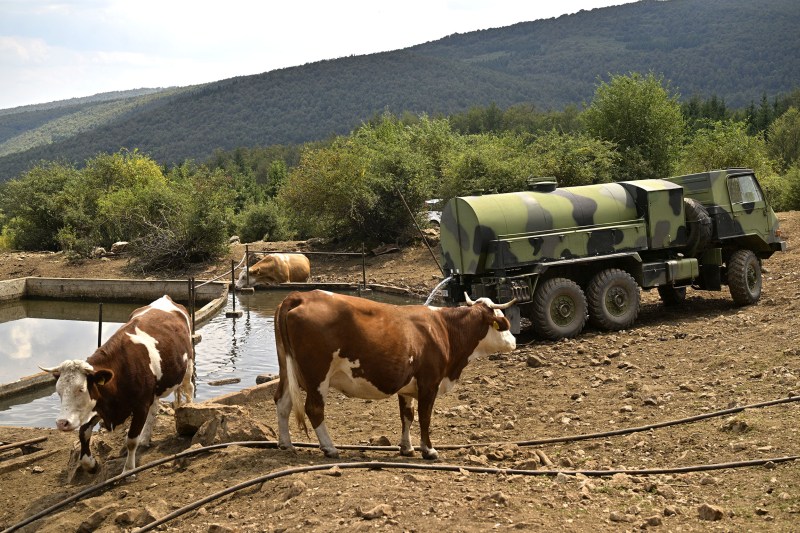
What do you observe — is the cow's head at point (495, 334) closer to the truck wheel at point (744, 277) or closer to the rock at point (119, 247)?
the truck wheel at point (744, 277)

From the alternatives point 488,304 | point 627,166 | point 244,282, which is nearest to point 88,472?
point 488,304

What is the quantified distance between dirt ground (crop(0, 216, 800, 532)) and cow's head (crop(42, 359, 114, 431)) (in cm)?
79

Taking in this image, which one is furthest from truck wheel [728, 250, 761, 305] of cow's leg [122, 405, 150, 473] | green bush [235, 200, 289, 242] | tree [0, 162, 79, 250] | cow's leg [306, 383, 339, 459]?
tree [0, 162, 79, 250]

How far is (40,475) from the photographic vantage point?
978 centimetres

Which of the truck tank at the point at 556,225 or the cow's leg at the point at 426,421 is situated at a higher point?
the truck tank at the point at 556,225

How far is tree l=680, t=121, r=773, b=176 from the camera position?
119 ft

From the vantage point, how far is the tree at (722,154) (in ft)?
119

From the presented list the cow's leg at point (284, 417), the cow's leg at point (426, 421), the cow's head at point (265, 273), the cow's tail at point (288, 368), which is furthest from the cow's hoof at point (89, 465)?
the cow's head at point (265, 273)

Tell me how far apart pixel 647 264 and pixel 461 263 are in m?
3.59

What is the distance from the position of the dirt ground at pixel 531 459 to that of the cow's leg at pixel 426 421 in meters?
0.14

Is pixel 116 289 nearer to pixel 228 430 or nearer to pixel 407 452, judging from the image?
pixel 228 430

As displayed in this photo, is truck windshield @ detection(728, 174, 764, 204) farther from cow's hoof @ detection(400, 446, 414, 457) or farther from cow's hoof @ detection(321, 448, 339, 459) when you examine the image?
cow's hoof @ detection(321, 448, 339, 459)

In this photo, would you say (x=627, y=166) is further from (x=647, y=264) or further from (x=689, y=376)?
(x=689, y=376)

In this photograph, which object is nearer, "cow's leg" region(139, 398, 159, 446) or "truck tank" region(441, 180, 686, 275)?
"cow's leg" region(139, 398, 159, 446)
